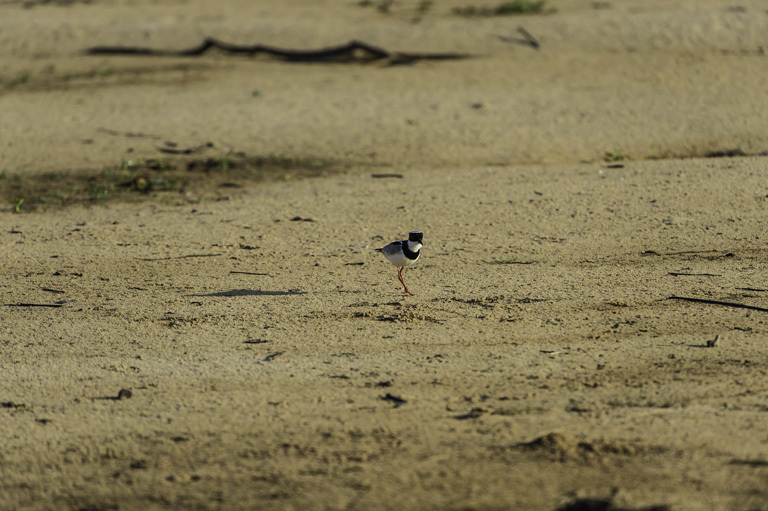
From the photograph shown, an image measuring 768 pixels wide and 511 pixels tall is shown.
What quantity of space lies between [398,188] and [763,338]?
4.13 m

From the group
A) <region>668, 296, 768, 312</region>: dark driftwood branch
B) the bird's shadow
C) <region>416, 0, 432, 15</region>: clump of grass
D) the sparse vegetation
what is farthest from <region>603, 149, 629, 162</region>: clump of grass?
<region>416, 0, 432, 15</region>: clump of grass

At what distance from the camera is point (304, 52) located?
1284 cm

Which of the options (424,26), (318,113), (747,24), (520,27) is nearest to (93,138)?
(318,113)

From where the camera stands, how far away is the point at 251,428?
14.4 feet

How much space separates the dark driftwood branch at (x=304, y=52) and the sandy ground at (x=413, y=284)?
0.26m

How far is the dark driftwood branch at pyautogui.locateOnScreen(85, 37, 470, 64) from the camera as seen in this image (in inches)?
490

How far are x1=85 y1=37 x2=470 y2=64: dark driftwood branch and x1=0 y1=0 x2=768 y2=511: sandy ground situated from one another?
26cm

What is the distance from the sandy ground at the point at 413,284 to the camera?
4.07 m

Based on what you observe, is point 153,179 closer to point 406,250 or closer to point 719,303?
point 406,250

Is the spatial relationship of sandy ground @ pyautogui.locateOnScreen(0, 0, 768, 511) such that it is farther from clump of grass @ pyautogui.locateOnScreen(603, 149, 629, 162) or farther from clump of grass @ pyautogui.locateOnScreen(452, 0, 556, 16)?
clump of grass @ pyautogui.locateOnScreen(452, 0, 556, 16)

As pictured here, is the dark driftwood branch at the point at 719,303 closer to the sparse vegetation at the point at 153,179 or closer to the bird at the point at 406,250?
the bird at the point at 406,250

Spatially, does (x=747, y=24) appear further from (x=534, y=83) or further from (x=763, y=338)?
(x=763, y=338)

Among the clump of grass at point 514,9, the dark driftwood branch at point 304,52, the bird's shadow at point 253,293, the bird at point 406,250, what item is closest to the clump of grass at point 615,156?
the dark driftwood branch at point 304,52

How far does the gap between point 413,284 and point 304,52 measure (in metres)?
7.52
